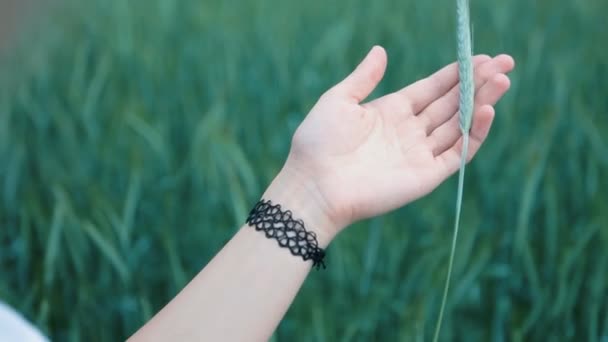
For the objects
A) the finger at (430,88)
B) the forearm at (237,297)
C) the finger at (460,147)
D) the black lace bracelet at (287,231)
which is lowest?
the forearm at (237,297)

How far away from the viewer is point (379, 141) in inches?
24.9

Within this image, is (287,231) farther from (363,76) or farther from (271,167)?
(271,167)

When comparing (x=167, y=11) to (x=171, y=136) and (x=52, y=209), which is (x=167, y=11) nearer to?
(x=171, y=136)

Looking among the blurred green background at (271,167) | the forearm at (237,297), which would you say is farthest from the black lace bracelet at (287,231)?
the blurred green background at (271,167)

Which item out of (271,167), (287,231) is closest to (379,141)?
(287,231)

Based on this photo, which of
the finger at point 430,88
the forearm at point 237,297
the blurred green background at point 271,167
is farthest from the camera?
the blurred green background at point 271,167

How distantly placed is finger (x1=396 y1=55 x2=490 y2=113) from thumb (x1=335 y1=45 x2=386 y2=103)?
1.5 inches

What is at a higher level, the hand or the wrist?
the hand

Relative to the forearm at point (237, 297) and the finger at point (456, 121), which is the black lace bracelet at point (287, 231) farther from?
the finger at point (456, 121)

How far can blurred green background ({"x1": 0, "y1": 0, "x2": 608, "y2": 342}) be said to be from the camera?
0.77 meters

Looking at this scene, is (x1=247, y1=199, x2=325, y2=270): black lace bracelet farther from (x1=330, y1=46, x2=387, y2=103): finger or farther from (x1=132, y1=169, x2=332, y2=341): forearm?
(x1=330, y1=46, x2=387, y2=103): finger

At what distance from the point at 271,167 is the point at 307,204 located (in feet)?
0.87

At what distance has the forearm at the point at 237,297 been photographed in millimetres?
534

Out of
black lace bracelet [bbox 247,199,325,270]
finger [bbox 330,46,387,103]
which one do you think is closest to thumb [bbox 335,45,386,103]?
finger [bbox 330,46,387,103]
